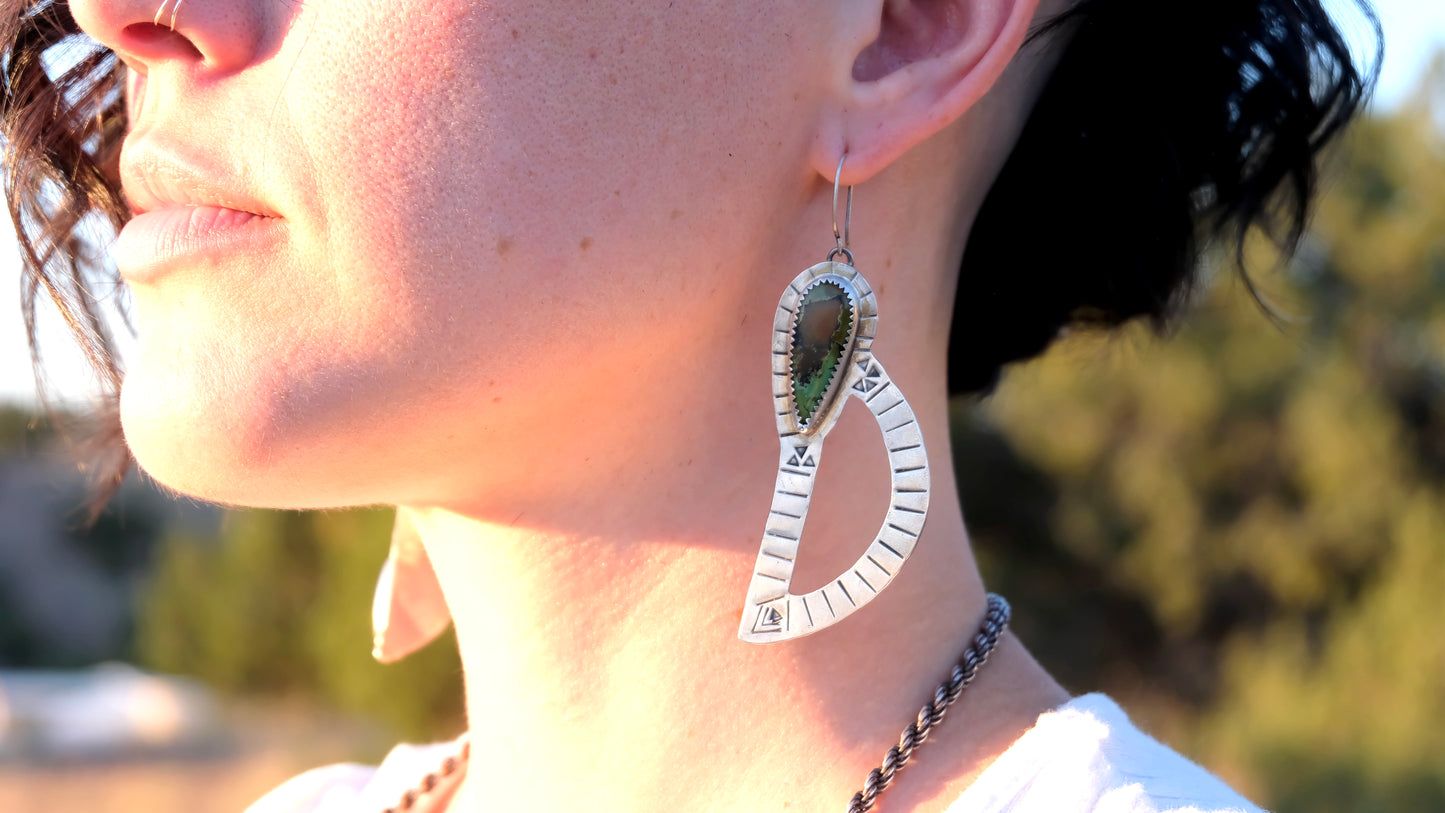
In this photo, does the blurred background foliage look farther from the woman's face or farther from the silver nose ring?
the silver nose ring

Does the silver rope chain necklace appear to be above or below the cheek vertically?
below

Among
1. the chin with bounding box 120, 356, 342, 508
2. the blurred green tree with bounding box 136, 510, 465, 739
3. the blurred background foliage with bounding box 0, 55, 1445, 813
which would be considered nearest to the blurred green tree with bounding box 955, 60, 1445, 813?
the blurred background foliage with bounding box 0, 55, 1445, 813

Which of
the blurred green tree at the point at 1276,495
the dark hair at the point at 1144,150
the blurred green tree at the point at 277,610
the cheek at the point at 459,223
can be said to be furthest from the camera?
the blurred green tree at the point at 277,610

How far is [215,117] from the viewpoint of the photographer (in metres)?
1.26

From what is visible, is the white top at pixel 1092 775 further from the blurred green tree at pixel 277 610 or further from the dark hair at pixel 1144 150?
the blurred green tree at pixel 277 610

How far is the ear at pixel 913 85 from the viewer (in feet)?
4.31

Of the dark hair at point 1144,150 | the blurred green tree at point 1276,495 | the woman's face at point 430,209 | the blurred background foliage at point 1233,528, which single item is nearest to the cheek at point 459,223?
the woman's face at point 430,209

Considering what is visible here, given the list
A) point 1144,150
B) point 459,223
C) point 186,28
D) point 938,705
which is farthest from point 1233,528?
point 186,28

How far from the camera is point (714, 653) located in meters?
1.36

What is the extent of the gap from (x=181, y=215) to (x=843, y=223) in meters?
0.72

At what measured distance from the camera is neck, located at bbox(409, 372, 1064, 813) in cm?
135

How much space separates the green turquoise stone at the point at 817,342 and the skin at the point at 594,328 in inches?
3.4

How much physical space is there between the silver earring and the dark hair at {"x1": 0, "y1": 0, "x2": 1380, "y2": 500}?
45 centimetres

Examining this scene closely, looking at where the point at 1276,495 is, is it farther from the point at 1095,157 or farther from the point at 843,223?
the point at 843,223
